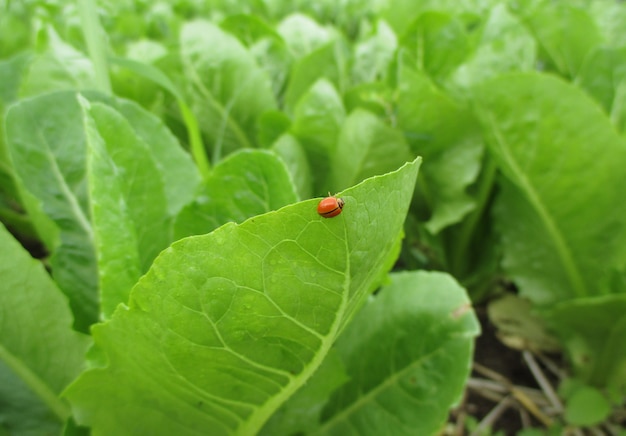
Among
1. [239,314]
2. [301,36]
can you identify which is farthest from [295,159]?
[301,36]

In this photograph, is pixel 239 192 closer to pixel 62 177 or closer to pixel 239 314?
pixel 239 314

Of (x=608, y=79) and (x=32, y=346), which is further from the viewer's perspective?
(x=608, y=79)

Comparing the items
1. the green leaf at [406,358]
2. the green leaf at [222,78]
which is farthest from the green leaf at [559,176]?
the green leaf at [222,78]

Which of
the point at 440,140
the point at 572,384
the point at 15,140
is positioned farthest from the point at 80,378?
the point at 572,384

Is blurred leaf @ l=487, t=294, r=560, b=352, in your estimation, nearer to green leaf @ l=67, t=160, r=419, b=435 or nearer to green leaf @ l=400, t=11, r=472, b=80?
green leaf @ l=400, t=11, r=472, b=80

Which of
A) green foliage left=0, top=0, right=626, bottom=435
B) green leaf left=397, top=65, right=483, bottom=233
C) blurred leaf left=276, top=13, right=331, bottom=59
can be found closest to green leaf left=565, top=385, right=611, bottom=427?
green foliage left=0, top=0, right=626, bottom=435

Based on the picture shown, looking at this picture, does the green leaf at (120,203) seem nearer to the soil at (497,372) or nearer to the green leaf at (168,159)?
the green leaf at (168,159)

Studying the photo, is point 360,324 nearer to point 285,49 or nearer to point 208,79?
point 208,79
